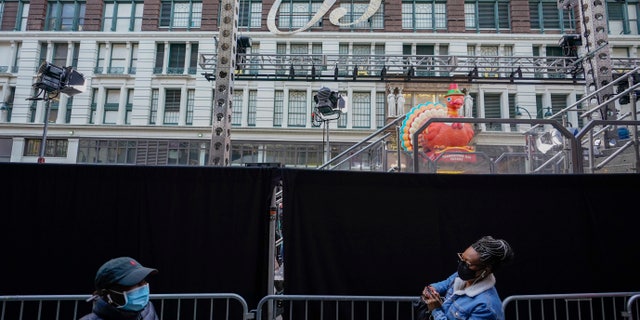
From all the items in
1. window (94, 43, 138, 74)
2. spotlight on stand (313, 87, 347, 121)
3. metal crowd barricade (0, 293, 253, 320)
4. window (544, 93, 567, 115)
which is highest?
window (94, 43, 138, 74)

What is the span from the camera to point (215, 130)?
8.66 metres

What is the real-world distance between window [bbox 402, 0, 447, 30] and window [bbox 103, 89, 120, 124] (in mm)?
21192

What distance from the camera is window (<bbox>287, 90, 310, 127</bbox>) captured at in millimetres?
27000

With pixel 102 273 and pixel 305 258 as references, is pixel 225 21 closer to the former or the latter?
pixel 305 258

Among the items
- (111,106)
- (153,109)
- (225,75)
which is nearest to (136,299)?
(225,75)

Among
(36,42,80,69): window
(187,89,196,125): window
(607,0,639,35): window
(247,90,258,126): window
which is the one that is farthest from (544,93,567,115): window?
(36,42,80,69): window

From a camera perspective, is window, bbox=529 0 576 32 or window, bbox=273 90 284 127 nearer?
window, bbox=273 90 284 127

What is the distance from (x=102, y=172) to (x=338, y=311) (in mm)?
3240

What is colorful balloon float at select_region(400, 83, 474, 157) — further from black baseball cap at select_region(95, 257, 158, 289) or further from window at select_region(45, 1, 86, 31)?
window at select_region(45, 1, 86, 31)

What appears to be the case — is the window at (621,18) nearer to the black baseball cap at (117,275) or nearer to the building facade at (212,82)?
the building facade at (212,82)

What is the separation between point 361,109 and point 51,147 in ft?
71.7

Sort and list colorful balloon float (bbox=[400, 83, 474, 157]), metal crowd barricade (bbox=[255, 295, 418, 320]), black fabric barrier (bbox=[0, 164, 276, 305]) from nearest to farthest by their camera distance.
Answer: metal crowd barricade (bbox=[255, 295, 418, 320]), black fabric barrier (bbox=[0, 164, 276, 305]), colorful balloon float (bbox=[400, 83, 474, 157])

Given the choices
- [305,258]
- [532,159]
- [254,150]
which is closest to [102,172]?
[305,258]

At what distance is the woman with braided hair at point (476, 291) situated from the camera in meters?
2.55
